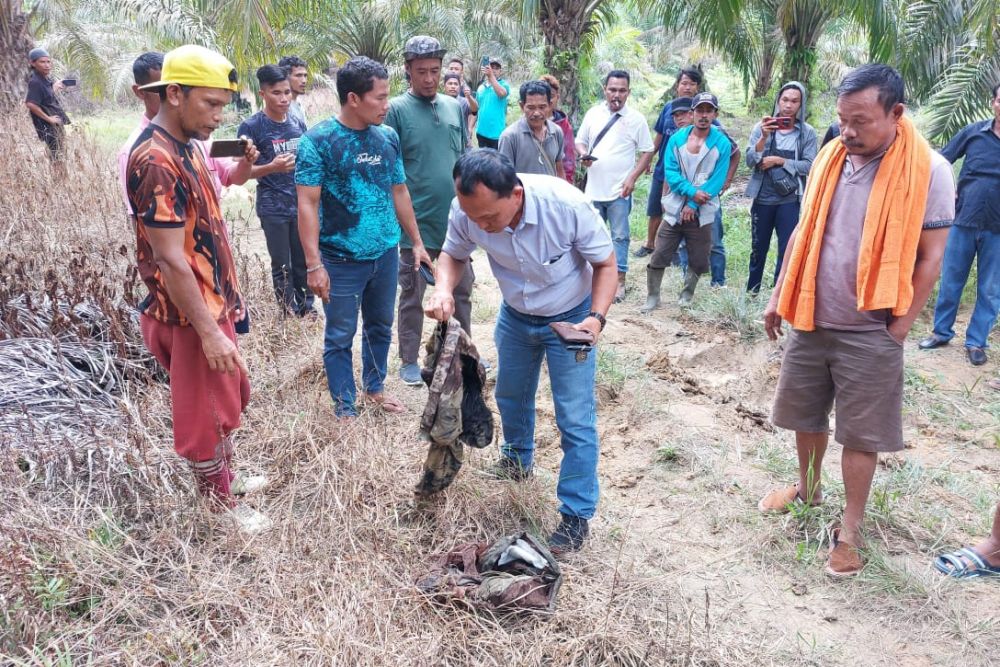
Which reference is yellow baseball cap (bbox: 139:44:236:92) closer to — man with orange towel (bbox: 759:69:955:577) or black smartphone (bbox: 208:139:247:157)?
black smartphone (bbox: 208:139:247:157)

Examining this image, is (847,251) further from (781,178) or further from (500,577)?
(781,178)

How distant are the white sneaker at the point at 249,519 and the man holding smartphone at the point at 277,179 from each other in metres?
2.14

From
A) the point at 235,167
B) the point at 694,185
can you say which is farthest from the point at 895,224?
the point at 694,185

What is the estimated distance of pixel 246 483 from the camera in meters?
3.17

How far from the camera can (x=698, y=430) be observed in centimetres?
408

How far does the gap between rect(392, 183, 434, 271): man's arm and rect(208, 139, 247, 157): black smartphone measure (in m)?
0.81

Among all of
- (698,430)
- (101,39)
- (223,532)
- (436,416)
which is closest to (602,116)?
(698,430)

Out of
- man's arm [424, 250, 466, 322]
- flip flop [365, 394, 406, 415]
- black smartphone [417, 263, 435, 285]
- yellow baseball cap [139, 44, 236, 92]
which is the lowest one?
flip flop [365, 394, 406, 415]

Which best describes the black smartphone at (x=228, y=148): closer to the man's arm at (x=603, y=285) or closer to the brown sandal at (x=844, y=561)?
the man's arm at (x=603, y=285)

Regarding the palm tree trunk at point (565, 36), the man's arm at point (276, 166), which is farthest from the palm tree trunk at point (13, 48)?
the palm tree trunk at point (565, 36)

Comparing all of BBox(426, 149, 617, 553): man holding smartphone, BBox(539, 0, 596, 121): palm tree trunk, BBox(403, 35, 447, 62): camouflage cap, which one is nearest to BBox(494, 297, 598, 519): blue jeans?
BBox(426, 149, 617, 553): man holding smartphone

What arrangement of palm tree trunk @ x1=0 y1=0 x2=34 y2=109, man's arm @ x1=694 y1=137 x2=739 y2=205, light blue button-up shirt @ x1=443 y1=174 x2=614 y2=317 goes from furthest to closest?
palm tree trunk @ x1=0 y1=0 x2=34 y2=109 < man's arm @ x1=694 y1=137 x2=739 y2=205 < light blue button-up shirt @ x1=443 y1=174 x2=614 y2=317

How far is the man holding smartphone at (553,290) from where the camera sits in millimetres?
2670

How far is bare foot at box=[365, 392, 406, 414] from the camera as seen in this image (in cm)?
402
